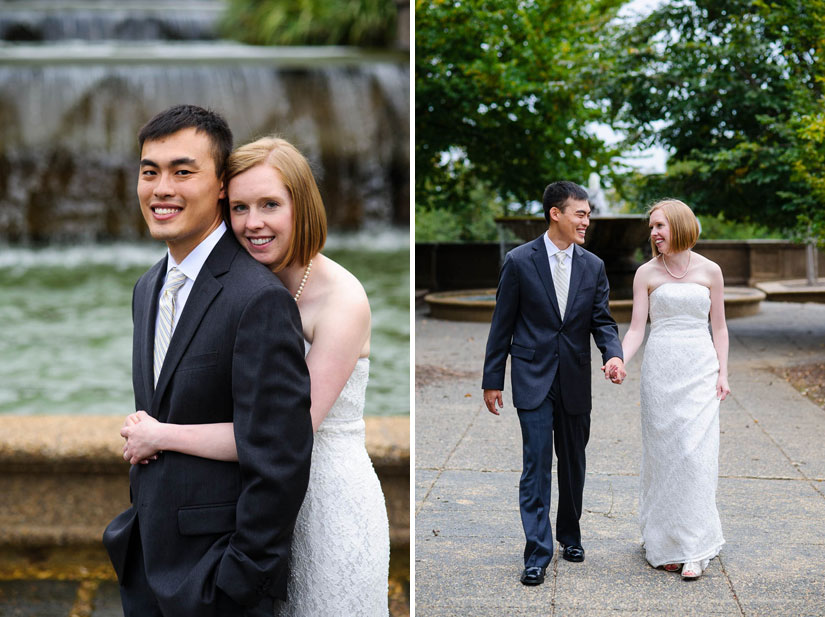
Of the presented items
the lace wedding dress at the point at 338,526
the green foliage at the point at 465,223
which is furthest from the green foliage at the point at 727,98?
the green foliage at the point at 465,223

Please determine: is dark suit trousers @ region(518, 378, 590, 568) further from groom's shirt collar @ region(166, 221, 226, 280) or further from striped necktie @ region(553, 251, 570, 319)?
groom's shirt collar @ region(166, 221, 226, 280)

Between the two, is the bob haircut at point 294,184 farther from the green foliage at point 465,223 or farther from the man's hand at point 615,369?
the green foliage at point 465,223

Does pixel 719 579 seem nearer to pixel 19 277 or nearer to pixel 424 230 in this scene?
pixel 19 277

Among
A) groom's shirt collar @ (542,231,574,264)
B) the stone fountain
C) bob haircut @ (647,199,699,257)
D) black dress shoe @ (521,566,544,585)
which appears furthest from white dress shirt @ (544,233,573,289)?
the stone fountain

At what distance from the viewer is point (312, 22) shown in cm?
2467

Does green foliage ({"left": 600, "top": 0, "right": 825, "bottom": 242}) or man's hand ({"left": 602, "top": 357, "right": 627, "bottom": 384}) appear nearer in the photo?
man's hand ({"left": 602, "top": 357, "right": 627, "bottom": 384})

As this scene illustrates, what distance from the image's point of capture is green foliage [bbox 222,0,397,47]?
947 inches

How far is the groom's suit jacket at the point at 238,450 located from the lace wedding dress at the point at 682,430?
295 cm

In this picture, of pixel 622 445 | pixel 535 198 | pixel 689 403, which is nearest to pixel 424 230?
pixel 535 198

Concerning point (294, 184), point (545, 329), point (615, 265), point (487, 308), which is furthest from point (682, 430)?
point (615, 265)

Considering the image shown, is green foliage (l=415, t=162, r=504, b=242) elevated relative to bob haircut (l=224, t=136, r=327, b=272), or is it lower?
lower

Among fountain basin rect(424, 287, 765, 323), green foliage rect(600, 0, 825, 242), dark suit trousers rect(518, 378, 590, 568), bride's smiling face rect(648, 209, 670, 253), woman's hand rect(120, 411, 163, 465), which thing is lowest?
fountain basin rect(424, 287, 765, 323)

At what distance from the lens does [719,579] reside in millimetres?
4777

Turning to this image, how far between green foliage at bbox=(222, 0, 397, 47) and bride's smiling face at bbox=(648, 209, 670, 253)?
20.2 meters
